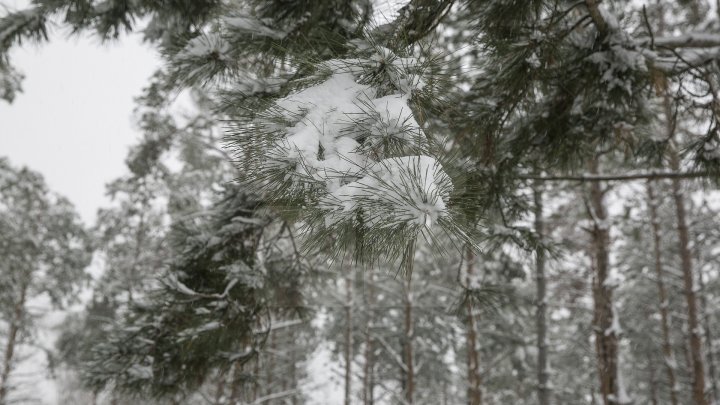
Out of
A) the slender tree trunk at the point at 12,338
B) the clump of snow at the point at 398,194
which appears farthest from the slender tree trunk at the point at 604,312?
the slender tree trunk at the point at 12,338

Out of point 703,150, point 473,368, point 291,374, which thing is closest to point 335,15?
point 703,150

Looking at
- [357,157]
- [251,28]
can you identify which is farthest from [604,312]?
[357,157]

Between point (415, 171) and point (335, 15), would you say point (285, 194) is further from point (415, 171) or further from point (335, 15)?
point (335, 15)

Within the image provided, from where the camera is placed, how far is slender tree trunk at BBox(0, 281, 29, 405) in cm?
1070

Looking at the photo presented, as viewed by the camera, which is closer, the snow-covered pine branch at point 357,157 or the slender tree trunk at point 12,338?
the snow-covered pine branch at point 357,157

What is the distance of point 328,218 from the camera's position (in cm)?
119

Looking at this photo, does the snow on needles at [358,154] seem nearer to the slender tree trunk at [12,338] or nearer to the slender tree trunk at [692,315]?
the slender tree trunk at [692,315]

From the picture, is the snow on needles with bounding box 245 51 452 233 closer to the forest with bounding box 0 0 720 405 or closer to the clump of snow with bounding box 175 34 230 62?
the forest with bounding box 0 0 720 405

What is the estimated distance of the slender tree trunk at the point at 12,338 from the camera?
10695 mm

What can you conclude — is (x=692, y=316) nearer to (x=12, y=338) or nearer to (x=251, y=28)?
(x=251, y=28)

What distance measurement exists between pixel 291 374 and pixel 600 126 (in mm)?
15799

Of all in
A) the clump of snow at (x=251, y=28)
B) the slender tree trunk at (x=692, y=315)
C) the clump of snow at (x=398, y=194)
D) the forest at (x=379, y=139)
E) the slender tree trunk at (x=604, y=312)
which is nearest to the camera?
the clump of snow at (x=398, y=194)

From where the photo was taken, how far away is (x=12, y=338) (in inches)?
435

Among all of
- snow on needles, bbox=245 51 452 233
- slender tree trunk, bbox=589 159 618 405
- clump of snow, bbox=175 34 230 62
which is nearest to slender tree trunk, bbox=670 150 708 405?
slender tree trunk, bbox=589 159 618 405
